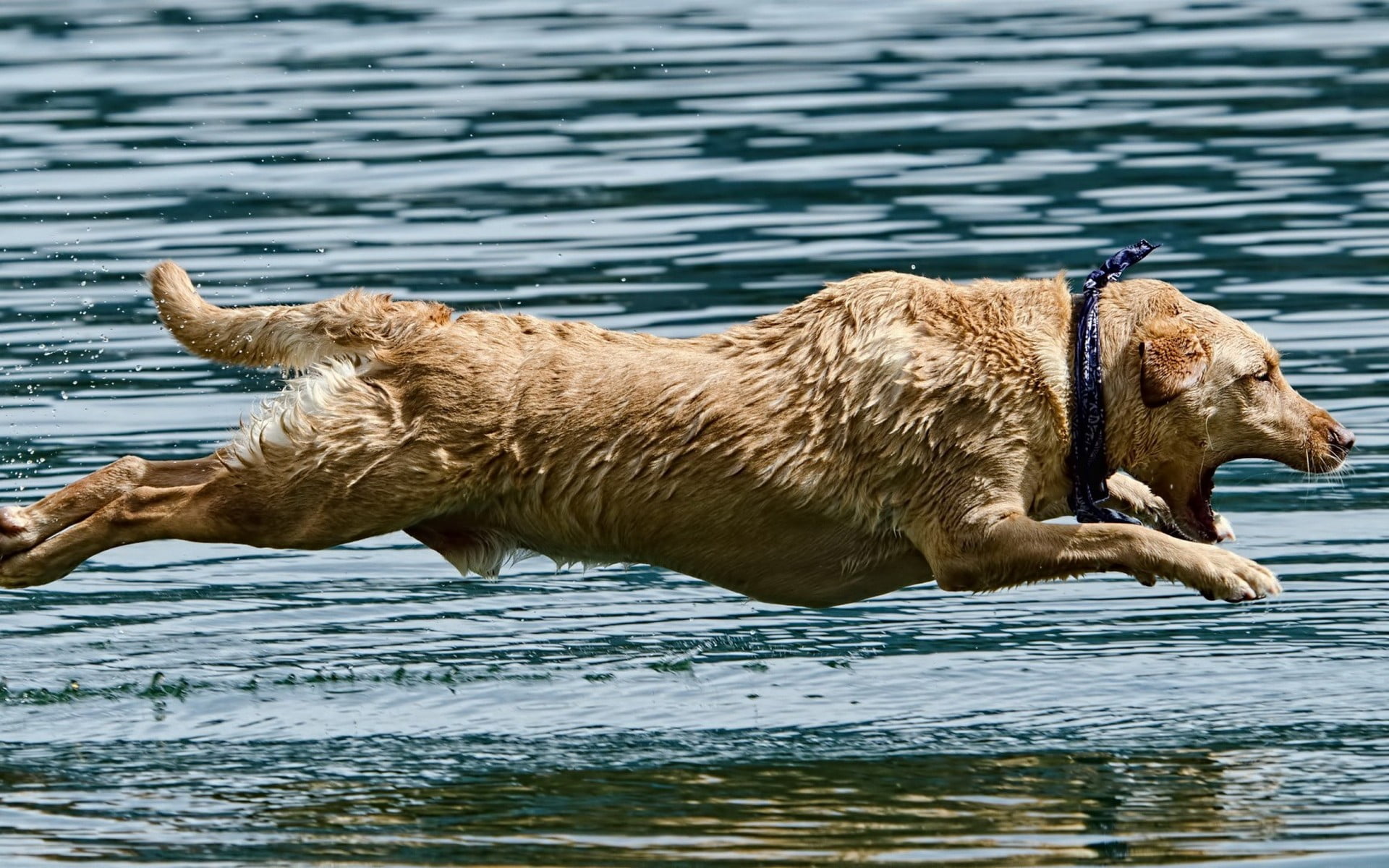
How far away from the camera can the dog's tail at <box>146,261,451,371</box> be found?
9156mm

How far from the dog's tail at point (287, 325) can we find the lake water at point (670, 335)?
4.69 ft

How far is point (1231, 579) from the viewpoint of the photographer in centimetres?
841

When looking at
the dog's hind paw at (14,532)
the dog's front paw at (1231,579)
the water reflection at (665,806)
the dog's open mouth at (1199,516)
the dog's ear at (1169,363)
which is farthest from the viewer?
the dog's hind paw at (14,532)

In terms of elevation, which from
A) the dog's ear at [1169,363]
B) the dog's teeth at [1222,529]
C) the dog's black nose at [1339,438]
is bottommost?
the dog's teeth at [1222,529]

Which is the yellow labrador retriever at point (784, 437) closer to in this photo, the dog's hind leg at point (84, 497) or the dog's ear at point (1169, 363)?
the dog's ear at point (1169, 363)

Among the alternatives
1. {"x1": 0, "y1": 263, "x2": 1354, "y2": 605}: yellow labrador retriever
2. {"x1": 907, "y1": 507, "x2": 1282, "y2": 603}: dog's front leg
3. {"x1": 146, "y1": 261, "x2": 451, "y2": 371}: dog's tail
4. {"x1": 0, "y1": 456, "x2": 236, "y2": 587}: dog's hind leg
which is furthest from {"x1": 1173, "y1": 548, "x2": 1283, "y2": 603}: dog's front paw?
{"x1": 0, "y1": 456, "x2": 236, "y2": 587}: dog's hind leg

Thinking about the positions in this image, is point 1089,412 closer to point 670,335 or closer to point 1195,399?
point 1195,399

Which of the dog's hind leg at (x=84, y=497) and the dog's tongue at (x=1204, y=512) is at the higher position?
the dog's hind leg at (x=84, y=497)

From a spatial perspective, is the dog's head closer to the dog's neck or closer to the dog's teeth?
the dog's neck

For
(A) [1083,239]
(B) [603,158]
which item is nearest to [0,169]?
(B) [603,158]

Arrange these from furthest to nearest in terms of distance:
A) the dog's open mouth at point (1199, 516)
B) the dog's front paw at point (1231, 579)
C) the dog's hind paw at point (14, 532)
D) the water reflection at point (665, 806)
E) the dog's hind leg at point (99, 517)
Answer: the dog's hind paw at point (14, 532) → the dog's hind leg at point (99, 517) → the dog's open mouth at point (1199, 516) → the dog's front paw at point (1231, 579) → the water reflection at point (665, 806)

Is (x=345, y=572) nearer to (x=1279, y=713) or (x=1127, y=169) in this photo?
(x=1279, y=713)

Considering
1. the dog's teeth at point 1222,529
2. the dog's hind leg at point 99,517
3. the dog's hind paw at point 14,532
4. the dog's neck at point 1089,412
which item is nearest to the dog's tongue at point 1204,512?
the dog's teeth at point 1222,529

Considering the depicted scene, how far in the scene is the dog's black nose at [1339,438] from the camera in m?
8.96
